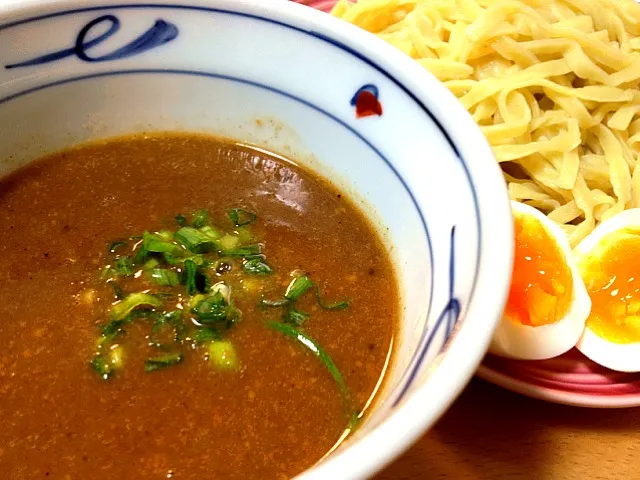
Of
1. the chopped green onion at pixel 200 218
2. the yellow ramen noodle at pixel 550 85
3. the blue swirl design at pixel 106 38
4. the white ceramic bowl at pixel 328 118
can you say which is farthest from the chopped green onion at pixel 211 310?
the yellow ramen noodle at pixel 550 85

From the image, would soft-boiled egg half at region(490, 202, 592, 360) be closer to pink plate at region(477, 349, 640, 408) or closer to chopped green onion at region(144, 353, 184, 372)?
pink plate at region(477, 349, 640, 408)

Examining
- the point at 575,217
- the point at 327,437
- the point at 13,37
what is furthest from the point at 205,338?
the point at 575,217

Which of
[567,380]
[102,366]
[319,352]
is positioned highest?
[102,366]

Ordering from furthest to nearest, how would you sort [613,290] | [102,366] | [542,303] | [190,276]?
1. [613,290]
2. [542,303]
3. [190,276]
4. [102,366]

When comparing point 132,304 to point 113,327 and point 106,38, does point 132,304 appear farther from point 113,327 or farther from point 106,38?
point 106,38

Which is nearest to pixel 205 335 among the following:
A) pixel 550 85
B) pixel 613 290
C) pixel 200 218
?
pixel 200 218

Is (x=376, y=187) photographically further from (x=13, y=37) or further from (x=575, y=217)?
(x=575, y=217)

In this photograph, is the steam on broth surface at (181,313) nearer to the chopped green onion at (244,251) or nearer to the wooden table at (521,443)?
the chopped green onion at (244,251)
